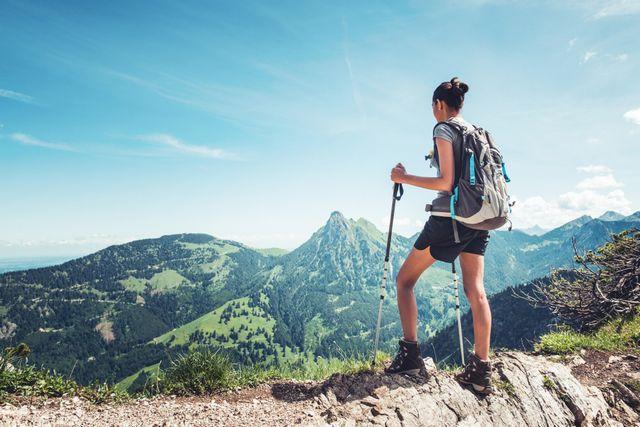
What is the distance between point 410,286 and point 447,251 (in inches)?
36.0

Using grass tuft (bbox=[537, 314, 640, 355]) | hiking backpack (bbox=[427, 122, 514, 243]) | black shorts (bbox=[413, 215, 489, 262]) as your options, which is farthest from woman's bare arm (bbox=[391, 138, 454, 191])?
grass tuft (bbox=[537, 314, 640, 355])

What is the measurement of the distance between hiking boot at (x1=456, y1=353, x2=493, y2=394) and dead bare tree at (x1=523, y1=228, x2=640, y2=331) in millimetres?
5418

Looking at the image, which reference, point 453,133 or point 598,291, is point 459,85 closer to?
point 453,133

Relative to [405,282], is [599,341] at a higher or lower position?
lower

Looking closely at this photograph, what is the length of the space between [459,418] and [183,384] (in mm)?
4052

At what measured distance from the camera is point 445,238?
4.46 metres

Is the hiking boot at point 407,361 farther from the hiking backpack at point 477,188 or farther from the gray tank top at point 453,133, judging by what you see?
the gray tank top at point 453,133

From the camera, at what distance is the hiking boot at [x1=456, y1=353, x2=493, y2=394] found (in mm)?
4805

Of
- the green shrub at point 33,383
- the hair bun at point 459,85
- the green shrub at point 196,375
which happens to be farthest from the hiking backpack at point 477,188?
the green shrub at point 33,383

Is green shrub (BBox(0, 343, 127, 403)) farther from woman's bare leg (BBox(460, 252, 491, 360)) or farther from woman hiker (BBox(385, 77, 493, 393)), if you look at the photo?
woman's bare leg (BBox(460, 252, 491, 360))

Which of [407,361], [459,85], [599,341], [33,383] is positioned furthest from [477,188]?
[33,383]

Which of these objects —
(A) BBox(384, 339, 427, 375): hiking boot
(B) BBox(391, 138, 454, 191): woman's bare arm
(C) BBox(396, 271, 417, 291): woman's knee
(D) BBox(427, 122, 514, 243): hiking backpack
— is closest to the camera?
(D) BBox(427, 122, 514, 243): hiking backpack

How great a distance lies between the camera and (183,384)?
5.18 meters

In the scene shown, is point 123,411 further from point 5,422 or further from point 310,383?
point 310,383
